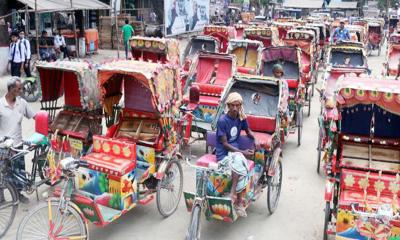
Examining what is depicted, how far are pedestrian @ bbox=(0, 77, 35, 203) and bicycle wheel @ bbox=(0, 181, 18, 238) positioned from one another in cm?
25

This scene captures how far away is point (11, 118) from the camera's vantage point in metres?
6.20

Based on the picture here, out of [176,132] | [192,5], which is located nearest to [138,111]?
[176,132]

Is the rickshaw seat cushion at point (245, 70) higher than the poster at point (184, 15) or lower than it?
lower

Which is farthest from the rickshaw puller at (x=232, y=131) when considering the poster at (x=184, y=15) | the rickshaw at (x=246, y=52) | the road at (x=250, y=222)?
the poster at (x=184, y=15)

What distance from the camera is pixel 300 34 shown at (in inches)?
620

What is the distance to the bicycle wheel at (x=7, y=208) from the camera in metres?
5.71

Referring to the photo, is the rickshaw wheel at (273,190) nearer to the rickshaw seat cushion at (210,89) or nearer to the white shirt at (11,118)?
the white shirt at (11,118)

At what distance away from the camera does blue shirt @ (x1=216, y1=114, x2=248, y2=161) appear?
6.08m

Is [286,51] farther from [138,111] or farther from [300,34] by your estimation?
[138,111]

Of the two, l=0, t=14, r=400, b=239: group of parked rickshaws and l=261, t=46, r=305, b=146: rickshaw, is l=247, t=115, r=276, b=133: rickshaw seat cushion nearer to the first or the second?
l=0, t=14, r=400, b=239: group of parked rickshaws

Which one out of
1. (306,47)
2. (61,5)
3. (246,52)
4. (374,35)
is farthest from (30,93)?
(374,35)

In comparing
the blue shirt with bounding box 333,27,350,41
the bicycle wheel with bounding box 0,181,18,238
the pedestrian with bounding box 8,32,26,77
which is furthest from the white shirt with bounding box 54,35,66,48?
the bicycle wheel with bounding box 0,181,18,238

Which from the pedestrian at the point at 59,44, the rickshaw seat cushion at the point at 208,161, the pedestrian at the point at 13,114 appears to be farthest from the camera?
the pedestrian at the point at 59,44

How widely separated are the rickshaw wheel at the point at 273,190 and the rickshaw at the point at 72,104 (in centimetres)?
261
